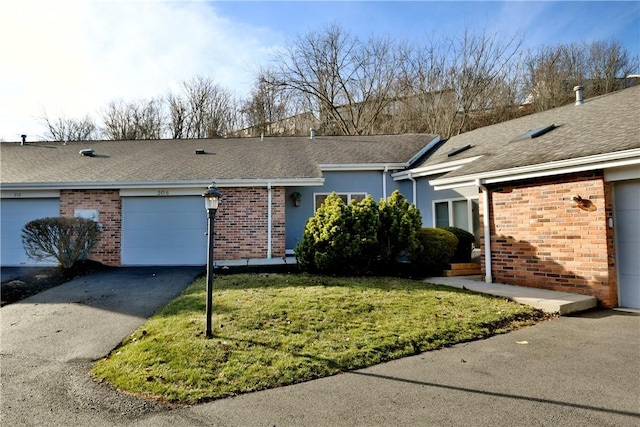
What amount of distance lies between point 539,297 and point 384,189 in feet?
23.4

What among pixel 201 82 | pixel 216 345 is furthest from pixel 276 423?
pixel 201 82

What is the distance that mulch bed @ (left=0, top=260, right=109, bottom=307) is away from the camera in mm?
7410

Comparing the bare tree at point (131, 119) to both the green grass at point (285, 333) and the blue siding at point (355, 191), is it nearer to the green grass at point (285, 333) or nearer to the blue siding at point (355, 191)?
the blue siding at point (355, 191)

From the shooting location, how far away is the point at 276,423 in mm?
2898

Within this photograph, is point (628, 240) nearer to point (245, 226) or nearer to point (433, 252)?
point (433, 252)

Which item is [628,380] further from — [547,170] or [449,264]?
[449,264]

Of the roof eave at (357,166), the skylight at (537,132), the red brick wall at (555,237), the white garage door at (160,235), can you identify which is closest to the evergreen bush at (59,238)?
the white garage door at (160,235)

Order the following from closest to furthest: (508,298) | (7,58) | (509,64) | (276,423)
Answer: (276,423)
(508,298)
(7,58)
(509,64)

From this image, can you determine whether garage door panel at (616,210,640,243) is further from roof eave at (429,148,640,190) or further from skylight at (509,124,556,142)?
skylight at (509,124,556,142)

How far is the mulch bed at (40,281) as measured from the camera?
292 inches

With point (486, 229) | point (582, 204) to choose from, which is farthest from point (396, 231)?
point (582, 204)

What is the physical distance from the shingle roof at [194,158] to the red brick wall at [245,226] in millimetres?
645

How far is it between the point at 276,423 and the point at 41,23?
8.56 metres

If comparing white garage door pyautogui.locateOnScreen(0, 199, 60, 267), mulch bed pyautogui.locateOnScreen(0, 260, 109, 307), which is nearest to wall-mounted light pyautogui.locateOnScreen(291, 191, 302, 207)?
mulch bed pyautogui.locateOnScreen(0, 260, 109, 307)
